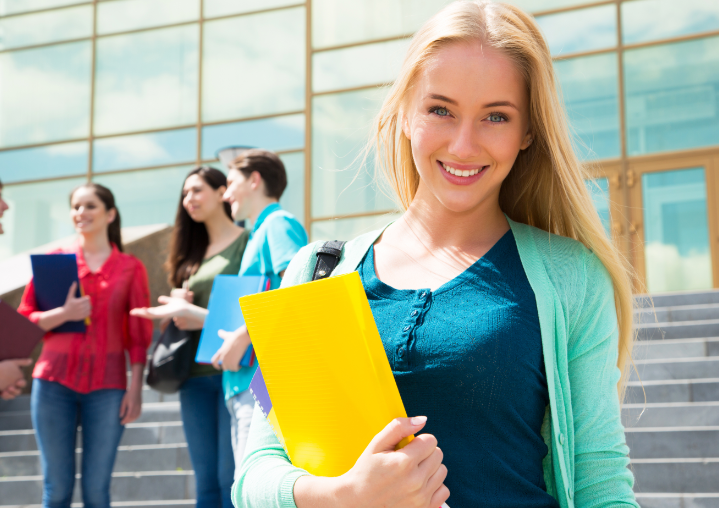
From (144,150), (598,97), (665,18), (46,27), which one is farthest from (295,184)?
(46,27)

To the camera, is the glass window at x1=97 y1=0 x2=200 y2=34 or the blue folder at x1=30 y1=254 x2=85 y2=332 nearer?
the blue folder at x1=30 y1=254 x2=85 y2=332

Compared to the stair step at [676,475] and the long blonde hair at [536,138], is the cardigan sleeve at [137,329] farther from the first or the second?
the stair step at [676,475]

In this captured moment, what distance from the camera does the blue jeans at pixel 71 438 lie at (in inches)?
144

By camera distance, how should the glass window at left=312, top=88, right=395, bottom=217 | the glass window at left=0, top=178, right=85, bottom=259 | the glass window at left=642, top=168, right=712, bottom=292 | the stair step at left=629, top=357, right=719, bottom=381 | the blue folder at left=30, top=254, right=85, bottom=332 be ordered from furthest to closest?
1. the glass window at left=0, top=178, right=85, bottom=259
2. the glass window at left=312, top=88, right=395, bottom=217
3. the glass window at left=642, top=168, right=712, bottom=292
4. the stair step at left=629, top=357, right=719, bottom=381
5. the blue folder at left=30, top=254, right=85, bottom=332

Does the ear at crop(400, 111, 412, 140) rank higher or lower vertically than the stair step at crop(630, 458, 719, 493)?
higher

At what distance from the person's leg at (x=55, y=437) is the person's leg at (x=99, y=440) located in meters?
0.07

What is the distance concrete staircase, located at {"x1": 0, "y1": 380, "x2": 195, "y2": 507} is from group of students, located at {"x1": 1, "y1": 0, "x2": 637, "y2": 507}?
11.7 feet

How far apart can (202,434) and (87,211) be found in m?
1.64

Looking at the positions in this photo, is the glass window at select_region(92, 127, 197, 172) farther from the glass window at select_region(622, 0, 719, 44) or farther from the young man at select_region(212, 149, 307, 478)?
the young man at select_region(212, 149, 307, 478)

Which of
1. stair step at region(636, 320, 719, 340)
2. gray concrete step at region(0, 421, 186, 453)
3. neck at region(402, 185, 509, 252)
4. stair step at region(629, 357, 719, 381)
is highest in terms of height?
neck at region(402, 185, 509, 252)

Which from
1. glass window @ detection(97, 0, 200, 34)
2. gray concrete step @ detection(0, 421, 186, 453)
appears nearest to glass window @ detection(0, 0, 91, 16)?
glass window @ detection(97, 0, 200, 34)

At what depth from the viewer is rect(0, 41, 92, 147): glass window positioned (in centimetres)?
1399

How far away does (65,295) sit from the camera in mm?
3879

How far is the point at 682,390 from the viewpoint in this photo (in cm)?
491
